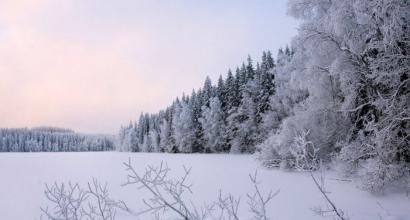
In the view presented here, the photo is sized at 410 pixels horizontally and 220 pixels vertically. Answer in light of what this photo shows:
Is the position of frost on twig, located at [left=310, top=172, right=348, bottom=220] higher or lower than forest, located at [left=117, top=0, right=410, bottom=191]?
lower

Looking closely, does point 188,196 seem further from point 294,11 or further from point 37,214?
point 294,11

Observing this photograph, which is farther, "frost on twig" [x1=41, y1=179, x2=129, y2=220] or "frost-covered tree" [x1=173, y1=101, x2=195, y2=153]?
"frost-covered tree" [x1=173, y1=101, x2=195, y2=153]

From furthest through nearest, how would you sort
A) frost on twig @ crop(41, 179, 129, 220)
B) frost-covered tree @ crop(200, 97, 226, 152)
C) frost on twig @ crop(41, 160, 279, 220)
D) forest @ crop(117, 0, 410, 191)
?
frost-covered tree @ crop(200, 97, 226, 152), forest @ crop(117, 0, 410, 191), frost on twig @ crop(41, 179, 129, 220), frost on twig @ crop(41, 160, 279, 220)

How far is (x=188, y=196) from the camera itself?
37.3 feet

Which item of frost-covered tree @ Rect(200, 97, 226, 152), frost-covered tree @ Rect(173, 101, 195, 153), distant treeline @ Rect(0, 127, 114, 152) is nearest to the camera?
frost-covered tree @ Rect(200, 97, 226, 152)

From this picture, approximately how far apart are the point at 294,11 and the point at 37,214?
11.1 meters

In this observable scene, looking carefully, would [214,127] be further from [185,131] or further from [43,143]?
[43,143]

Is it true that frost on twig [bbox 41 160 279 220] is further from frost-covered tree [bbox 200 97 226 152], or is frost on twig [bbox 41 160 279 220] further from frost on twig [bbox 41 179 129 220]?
frost-covered tree [bbox 200 97 226 152]

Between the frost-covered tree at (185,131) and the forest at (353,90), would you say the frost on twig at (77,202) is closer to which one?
the forest at (353,90)

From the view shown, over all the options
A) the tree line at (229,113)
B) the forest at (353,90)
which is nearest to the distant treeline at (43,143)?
the tree line at (229,113)

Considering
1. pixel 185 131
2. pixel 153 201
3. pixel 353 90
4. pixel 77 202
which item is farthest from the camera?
pixel 185 131

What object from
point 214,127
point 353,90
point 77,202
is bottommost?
point 77,202

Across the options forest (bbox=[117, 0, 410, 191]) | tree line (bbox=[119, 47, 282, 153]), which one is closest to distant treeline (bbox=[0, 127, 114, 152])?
tree line (bbox=[119, 47, 282, 153])

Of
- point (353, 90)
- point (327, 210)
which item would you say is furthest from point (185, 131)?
point (327, 210)
